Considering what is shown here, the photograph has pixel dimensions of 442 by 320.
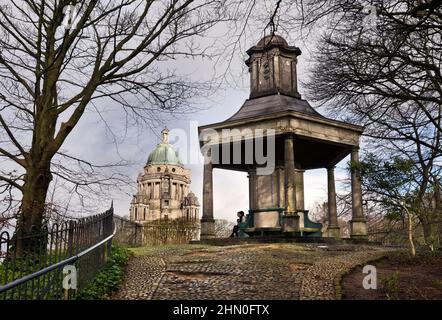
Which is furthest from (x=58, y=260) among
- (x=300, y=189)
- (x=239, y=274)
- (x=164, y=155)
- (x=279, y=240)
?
(x=164, y=155)

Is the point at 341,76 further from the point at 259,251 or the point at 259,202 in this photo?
the point at 259,202

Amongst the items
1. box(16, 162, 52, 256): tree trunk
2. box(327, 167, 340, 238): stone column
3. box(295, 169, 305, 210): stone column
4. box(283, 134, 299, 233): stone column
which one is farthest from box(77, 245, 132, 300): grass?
box(327, 167, 340, 238): stone column

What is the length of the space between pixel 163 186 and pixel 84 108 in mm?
77253

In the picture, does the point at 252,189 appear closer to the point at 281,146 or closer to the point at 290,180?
the point at 281,146

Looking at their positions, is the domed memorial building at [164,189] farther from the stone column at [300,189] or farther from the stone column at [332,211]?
the stone column at [300,189]

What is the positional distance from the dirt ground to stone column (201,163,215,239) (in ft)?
28.5

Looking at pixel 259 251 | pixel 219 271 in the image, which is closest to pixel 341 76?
pixel 259 251

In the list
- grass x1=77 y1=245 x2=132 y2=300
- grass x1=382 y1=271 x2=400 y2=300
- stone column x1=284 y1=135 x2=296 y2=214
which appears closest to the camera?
grass x1=382 y1=271 x2=400 y2=300

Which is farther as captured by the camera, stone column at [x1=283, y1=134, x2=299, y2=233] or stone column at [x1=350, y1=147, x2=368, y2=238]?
stone column at [x1=350, y1=147, x2=368, y2=238]

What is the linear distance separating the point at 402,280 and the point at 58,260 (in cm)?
593

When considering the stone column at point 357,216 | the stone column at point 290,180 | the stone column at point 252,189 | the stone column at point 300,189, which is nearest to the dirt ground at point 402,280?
the stone column at point 290,180

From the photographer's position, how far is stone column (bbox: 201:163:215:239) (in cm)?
1850
